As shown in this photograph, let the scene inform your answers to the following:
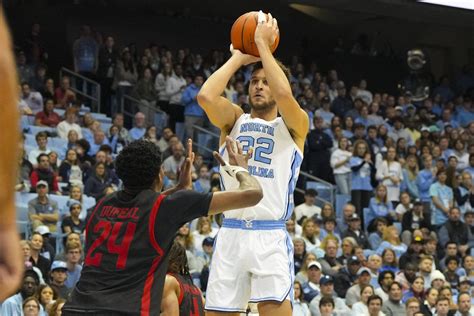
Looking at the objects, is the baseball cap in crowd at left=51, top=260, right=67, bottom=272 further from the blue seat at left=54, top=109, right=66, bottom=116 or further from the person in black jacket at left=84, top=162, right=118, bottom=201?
the blue seat at left=54, top=109, right=66, bottom=116

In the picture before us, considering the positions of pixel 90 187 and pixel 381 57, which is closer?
pixel 90 187

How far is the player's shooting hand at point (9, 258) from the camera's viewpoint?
1.50 m

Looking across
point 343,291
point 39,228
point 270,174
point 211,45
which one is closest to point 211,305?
point 270,174

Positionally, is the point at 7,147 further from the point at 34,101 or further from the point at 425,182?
the point at 425,182

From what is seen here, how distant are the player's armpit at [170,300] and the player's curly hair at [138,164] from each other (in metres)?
1.16

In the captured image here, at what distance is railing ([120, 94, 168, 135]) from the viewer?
19000 millimetres

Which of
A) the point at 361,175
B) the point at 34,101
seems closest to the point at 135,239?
Result: the point at 34,101

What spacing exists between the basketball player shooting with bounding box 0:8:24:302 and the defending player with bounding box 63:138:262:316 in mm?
2807

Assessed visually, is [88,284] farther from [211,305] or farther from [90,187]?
[90,187]

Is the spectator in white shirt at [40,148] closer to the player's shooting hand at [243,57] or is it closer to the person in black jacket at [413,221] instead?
the person in black jacket at [413,221]

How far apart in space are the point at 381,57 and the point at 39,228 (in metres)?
17.0

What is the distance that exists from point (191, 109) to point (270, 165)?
520 inches

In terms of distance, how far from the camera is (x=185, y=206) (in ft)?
14.4

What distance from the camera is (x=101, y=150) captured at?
48.6 feet
